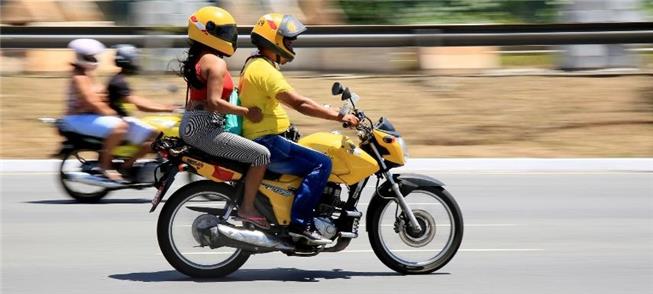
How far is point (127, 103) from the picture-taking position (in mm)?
11961

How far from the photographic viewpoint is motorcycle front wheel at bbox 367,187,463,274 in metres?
7.72

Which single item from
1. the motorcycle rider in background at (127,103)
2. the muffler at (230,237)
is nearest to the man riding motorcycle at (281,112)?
the muffler at (230,237)

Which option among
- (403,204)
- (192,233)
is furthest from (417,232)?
(192,233)

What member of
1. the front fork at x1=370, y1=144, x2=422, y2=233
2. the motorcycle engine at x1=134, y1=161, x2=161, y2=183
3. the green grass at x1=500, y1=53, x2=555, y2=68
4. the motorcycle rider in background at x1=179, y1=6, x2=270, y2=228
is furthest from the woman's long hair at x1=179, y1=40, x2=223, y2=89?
the green grass at x1=500, y1=53, x2=555, y2=68

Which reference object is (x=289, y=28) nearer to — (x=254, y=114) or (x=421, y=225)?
(x=254, y=114)

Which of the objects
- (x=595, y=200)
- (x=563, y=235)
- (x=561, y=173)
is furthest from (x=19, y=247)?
(x=561, y=173)

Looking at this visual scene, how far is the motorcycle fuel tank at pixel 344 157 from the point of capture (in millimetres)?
7520

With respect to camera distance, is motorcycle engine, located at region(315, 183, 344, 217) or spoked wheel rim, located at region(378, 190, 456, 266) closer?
motorcycle engine, located at region(315, 183, 344, 217)

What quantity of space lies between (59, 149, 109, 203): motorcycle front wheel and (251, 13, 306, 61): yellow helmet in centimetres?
473

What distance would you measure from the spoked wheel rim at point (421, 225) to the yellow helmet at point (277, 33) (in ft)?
3.95

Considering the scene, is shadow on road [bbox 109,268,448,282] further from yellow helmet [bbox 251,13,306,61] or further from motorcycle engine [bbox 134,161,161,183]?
motorcycle engine [bbox 134,161,161,183]

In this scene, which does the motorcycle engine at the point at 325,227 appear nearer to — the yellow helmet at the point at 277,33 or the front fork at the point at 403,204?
the front fork at the point at 403,204

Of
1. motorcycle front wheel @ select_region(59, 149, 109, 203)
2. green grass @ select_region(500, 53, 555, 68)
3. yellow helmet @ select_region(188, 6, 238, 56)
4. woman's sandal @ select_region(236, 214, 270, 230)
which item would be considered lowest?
motorcycle front wheel @ select_region(59, 149, 109, 203)

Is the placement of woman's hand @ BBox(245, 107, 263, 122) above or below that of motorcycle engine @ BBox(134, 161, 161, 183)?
above
